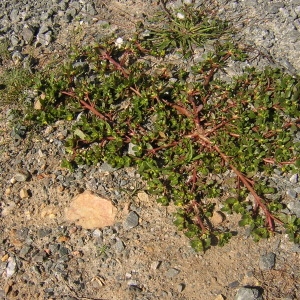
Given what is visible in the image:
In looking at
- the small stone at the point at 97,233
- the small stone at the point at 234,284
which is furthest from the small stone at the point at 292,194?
the small stone at the point at 97,233

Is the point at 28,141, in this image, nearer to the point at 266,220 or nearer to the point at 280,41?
the point at 266,220

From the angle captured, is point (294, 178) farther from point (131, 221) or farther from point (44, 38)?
point (44, 38)

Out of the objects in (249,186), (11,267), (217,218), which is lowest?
(11,267)

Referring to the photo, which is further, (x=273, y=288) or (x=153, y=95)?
(x=153, y=95)

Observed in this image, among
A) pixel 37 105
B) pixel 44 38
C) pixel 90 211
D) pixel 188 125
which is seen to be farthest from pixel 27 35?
pixel 90 211

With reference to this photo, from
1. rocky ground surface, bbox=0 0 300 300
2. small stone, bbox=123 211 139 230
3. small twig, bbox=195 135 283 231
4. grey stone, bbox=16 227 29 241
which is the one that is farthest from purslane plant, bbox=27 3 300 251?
grey stone, bbox=16 227 29 241

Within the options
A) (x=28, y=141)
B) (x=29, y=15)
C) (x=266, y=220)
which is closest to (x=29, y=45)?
(x=29, y=15)
